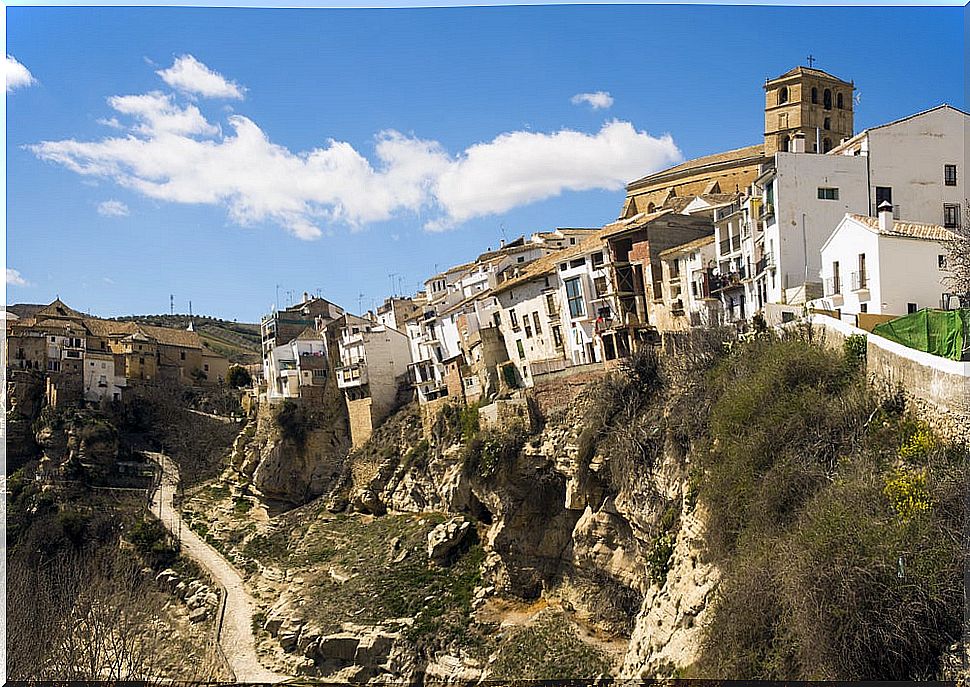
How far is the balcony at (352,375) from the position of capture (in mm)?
24047

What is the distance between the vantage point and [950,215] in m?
13.9

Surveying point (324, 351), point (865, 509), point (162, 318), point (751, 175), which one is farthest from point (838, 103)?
point (162, 318)

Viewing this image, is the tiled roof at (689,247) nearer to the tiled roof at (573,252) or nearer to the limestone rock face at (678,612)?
the tiled roof at (573,252)

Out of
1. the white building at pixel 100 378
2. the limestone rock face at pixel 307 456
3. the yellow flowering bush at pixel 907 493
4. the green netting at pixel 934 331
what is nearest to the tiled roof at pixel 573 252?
the limestone rock face at pixel 307 456

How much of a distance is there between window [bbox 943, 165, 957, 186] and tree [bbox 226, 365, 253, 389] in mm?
25786

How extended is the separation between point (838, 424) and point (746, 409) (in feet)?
4.63

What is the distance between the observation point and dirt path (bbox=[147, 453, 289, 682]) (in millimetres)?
15250

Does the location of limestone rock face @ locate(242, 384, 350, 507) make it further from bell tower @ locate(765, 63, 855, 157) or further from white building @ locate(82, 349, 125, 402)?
bell tower @ locate(765, 63, 855, 157)

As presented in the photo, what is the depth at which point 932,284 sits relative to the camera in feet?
37.1

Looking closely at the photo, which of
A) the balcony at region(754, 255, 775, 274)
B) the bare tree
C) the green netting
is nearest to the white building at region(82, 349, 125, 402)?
the bare tree

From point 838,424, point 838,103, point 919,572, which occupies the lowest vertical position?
point 919,572

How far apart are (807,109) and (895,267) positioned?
1714 cm

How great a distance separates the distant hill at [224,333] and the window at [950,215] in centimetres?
3757

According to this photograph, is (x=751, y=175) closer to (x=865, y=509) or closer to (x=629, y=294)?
(x=629, y=294)
